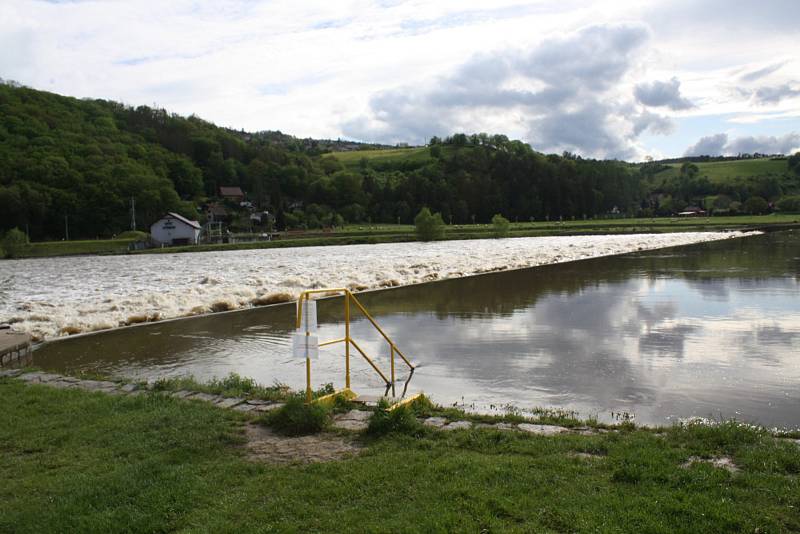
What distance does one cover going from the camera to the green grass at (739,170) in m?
169

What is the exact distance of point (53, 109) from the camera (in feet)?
427

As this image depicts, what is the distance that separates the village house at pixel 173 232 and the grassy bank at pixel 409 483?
8405cm

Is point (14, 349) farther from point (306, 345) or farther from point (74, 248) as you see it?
point (74, 248)

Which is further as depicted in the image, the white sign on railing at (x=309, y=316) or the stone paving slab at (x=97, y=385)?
the stone paving slab at (x=97, y=385)

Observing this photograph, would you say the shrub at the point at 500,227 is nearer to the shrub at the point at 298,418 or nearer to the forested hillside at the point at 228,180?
the forested hillside at the point at 228,180

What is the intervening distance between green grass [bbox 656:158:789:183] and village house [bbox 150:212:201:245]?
141287 mm

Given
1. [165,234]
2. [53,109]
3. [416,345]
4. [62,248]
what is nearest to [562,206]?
[165,234]

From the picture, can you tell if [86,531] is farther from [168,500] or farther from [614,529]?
[614,529]

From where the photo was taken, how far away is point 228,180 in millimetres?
144000

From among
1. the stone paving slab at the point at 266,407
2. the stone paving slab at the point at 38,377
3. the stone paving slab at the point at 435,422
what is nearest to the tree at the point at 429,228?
the stone paving slab at the point at 38,377

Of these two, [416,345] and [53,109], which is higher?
[53,109]

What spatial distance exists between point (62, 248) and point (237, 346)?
71795mm

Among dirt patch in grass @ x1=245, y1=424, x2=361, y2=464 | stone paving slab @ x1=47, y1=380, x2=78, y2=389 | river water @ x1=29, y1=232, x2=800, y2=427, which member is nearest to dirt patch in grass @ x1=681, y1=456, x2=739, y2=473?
river water @ x1=29, y1=232, x2=800, y2=427

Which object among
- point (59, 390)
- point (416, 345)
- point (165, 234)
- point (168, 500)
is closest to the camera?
point (168, 500)
